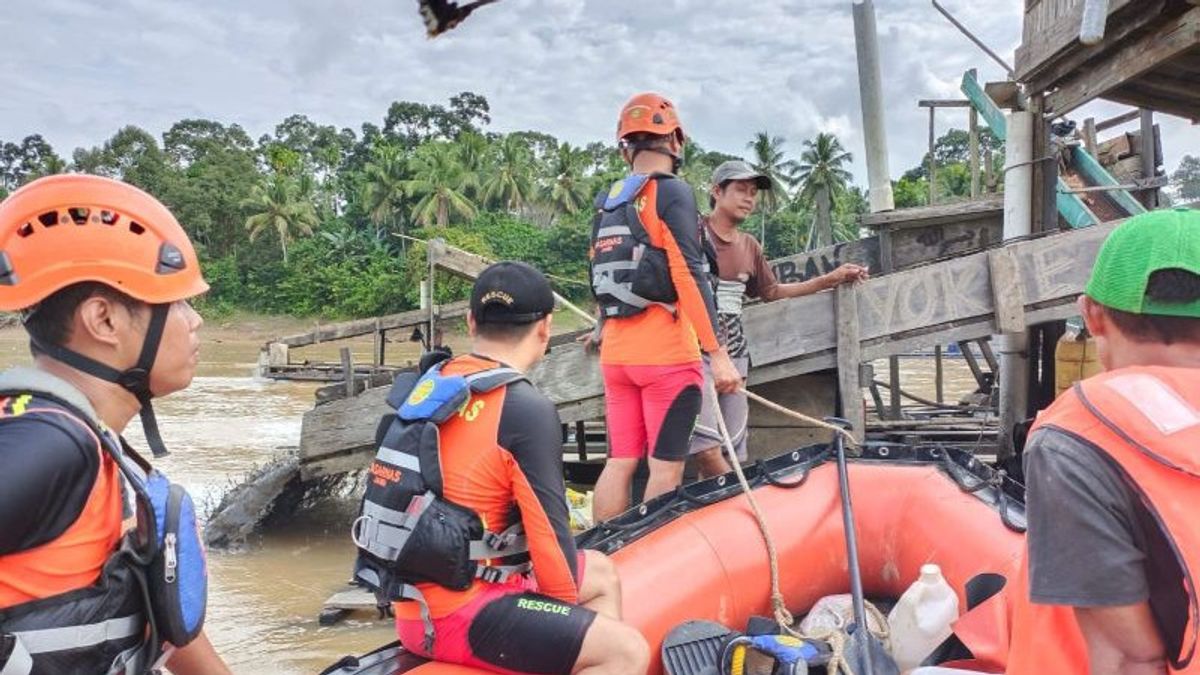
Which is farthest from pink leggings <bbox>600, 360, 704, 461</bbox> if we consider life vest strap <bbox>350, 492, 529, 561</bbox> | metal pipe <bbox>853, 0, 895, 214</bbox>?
metal pipe <bbox>853, 0, 895, 214</bbox>

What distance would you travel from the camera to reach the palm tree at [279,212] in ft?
146

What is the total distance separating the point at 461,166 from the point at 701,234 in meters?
45.1

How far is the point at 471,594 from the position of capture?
2344 millimetres

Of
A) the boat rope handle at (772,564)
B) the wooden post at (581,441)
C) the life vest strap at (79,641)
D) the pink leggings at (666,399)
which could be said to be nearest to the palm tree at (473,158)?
the wooden post at (581,441)

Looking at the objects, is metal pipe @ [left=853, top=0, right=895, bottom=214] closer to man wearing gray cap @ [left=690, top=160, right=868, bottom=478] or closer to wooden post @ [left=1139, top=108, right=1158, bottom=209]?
wooden post @ [left=1139, top=108, right=1158, bottom=209]

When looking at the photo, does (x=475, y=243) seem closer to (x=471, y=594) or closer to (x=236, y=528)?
(x=236, y=528)

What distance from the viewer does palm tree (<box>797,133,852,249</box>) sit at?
53.0m

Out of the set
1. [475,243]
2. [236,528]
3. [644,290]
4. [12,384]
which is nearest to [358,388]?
[236,528]

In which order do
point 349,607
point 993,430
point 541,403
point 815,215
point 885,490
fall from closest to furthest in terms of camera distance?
point 541,403 < point 885,490 < point 349,607 < point 993,430 < point 815,215

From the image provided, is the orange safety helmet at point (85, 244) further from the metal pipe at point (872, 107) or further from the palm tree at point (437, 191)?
the palm tree at point (437, 191)

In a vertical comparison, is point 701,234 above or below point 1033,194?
below

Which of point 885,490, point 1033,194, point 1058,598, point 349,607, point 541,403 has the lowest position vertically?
point 349,607

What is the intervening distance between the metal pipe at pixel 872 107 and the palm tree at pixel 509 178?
3891cm

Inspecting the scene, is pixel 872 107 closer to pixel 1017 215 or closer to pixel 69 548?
pixel 1017 215
